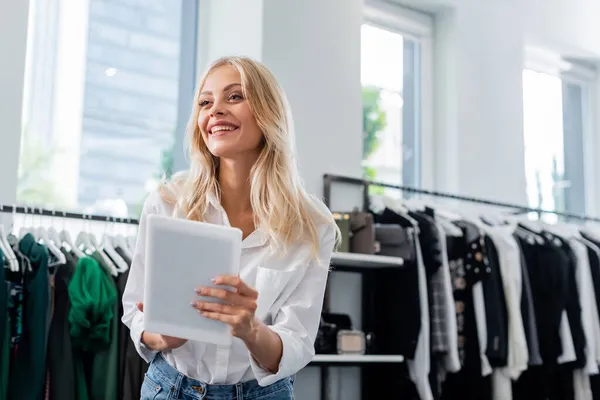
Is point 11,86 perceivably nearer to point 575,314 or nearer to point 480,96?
point 480,96

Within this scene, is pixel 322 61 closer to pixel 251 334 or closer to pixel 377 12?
pixel 377 12

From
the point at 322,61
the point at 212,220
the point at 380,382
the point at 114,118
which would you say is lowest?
the point at 380,382

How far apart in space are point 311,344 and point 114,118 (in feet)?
8.17

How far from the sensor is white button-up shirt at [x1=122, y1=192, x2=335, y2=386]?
60.2 inches

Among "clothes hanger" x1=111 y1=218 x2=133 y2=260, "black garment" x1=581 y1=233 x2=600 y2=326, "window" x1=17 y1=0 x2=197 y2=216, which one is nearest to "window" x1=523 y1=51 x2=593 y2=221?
"black garment" x1=581 y1=233 x2=600 y2=326

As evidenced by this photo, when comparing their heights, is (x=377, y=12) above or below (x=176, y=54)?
above

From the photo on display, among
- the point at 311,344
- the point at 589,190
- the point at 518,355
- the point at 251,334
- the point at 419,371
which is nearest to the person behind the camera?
the point at 251,334

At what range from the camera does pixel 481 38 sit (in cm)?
503

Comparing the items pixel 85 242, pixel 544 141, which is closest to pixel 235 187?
pixel 85 242

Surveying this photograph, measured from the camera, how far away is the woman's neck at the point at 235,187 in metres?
1.73

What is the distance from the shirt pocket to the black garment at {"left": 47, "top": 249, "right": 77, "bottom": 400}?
56.9 inches

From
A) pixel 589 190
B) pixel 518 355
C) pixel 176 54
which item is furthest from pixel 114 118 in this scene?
pixel 589 190

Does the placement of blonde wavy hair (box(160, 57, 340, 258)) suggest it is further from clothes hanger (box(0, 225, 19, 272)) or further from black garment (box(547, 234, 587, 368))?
black garment (box(547, 234, 587, 368))

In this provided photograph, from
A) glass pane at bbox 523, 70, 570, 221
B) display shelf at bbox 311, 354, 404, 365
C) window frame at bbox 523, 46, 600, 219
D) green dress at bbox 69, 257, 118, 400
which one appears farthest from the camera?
window frame at bbox 523, 46, 600, 219
